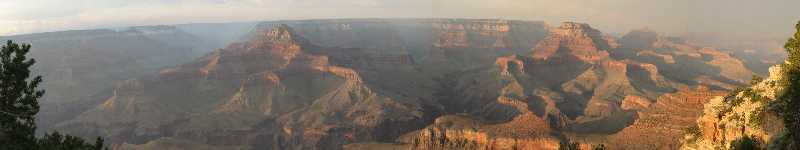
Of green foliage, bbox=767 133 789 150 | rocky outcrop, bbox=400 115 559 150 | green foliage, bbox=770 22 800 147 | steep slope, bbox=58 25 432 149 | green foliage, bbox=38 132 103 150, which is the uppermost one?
green foliage, bbox=770 22 800 147

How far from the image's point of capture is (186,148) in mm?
131125

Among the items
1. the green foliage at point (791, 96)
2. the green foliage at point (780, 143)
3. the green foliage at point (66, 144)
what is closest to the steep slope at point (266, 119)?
the green foliage at point (66, 144)

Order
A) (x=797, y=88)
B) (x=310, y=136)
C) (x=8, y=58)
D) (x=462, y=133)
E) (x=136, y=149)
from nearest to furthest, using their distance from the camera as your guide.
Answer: (x=797, y=88), (x=8, y=58), (x=462, y=133), (x=136, y=149), (x=310, y=136)

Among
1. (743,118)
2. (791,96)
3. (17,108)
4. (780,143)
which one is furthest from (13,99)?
(791,96)

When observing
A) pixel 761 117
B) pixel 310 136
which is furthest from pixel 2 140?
pixel 310 136

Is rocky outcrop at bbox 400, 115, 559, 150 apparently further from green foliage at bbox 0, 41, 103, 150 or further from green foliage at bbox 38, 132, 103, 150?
green foliage at bbox 0, 41, 103, 150

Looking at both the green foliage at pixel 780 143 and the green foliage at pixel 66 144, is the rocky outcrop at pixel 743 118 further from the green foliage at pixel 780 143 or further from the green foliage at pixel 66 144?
the green foliage at pixel 66 144

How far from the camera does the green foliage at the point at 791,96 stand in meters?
38.6

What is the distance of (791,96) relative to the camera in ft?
134

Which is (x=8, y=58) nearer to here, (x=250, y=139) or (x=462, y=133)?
(x=462, y=133)

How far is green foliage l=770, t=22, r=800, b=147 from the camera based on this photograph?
38.6 metres

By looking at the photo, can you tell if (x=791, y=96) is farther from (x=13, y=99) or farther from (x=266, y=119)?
(x=266, y=119)

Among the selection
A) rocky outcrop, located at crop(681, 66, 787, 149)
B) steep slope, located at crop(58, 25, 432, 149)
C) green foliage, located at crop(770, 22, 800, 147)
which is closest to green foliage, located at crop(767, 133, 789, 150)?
green foliage, located at crop(770, 22, 800, 147)

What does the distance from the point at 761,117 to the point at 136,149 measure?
120 m
